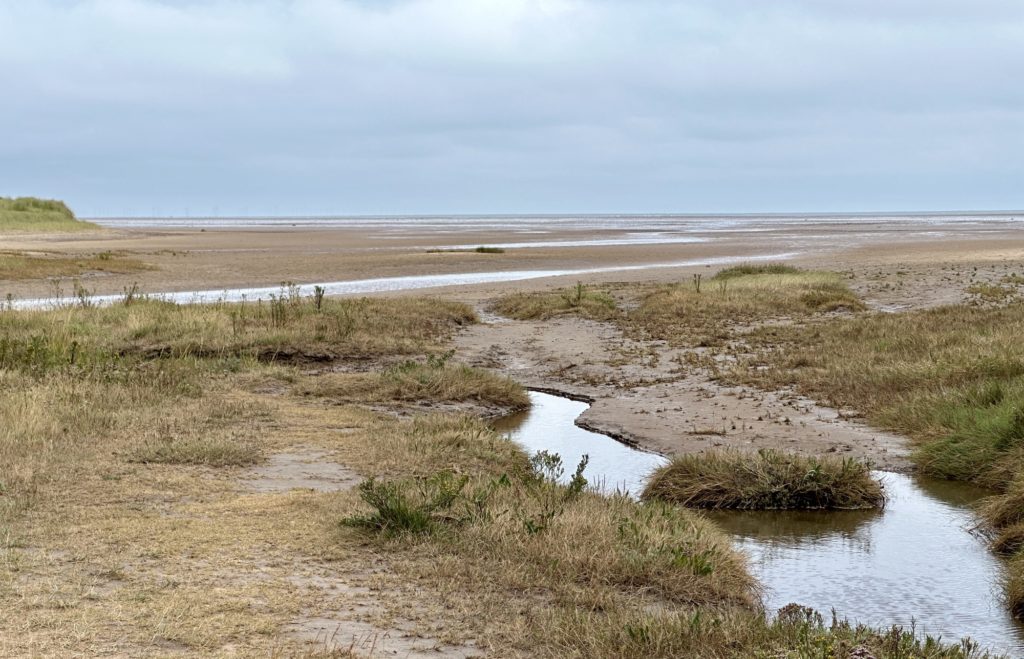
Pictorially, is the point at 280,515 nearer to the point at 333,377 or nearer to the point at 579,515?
the point at 579,515

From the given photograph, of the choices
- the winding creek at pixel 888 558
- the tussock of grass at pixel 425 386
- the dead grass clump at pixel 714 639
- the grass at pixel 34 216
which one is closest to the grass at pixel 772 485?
the winding creek at pixel 888 558

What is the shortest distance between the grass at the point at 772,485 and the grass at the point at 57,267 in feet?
106

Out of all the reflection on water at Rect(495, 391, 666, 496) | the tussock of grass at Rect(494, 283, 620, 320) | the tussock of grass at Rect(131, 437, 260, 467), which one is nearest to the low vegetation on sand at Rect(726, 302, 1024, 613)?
the reflection on water at Rect(495, 391, 666, 496)

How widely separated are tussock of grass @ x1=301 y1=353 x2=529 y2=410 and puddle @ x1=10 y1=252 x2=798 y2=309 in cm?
1232

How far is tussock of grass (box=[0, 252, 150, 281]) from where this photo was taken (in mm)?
38438

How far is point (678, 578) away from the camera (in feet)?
24.2

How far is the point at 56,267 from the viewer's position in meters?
41.1

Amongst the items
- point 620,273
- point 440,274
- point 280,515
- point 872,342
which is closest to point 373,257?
point 440,274

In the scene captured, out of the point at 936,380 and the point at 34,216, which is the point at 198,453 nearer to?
the point at 936,380

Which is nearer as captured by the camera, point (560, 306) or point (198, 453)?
point (198, 453)

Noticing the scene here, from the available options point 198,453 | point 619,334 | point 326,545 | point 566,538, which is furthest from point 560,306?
point 326,545

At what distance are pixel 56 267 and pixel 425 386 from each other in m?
30.7

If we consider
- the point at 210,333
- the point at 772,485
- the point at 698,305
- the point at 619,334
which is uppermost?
the point at 210,333

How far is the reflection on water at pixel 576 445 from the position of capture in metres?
11.9
